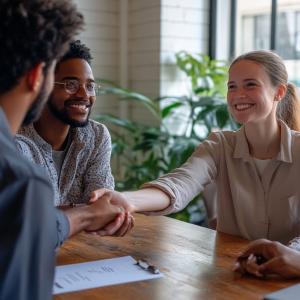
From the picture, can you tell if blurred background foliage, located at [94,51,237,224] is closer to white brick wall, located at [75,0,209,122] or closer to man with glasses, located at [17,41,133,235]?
white brick wall, located at [75,0,209,122]

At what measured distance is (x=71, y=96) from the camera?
223 centimetres

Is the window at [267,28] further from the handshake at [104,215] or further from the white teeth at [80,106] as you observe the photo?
the handshake at [104,215]

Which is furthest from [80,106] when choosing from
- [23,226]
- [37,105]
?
[23,226]

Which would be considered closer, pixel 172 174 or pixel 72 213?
pixel 72 213

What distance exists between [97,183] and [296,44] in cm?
222

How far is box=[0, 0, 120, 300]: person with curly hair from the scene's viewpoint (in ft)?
2.69

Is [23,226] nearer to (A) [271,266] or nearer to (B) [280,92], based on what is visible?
(A) [271,266]

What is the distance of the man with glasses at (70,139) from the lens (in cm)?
222

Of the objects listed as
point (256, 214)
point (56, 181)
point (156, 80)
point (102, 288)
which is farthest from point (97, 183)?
point (156, 80)

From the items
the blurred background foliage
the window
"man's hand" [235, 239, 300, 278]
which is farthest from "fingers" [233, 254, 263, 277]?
the window

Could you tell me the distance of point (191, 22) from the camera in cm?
422

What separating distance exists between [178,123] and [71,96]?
2.00 meters

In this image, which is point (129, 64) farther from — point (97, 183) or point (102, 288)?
point (102, 288)

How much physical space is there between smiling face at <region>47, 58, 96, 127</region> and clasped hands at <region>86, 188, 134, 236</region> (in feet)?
1.66
